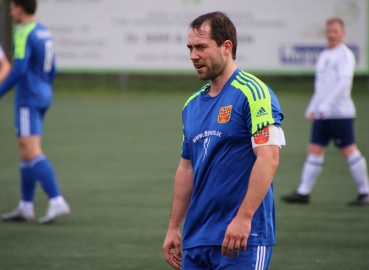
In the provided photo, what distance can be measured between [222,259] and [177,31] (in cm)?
2132

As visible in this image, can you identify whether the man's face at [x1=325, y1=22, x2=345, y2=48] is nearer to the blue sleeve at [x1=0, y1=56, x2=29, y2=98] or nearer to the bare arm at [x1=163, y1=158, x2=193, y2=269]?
the blue sleeve at [x1=0, y1=56, x2=29, y2=98]

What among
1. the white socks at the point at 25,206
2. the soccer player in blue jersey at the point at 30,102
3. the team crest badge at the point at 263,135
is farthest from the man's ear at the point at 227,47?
the white socks at the point at 25,206

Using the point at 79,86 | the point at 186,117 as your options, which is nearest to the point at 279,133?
the point at 186,117

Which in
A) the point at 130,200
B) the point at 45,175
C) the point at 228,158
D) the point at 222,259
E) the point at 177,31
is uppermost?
the point at 228,158

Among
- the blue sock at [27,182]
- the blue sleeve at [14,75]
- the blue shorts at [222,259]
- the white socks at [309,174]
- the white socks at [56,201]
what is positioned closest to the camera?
the blue shorts at [222,259]

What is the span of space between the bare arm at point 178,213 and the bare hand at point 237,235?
498 mm

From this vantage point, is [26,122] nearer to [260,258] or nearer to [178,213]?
[178,213]

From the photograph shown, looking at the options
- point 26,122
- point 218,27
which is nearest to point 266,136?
point 218,27

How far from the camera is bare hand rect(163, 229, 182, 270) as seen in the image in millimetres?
3711

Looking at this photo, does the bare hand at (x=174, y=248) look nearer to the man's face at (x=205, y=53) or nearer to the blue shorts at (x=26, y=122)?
the man's face at (x=205, y=53)

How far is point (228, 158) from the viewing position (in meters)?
3.46

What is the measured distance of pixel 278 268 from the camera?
19.2 ft

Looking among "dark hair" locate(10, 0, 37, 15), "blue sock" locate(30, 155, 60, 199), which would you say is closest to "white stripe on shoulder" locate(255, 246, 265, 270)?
"blue sock" locate(30, 155, 60, 199)

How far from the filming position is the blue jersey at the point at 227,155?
3.37 metres
